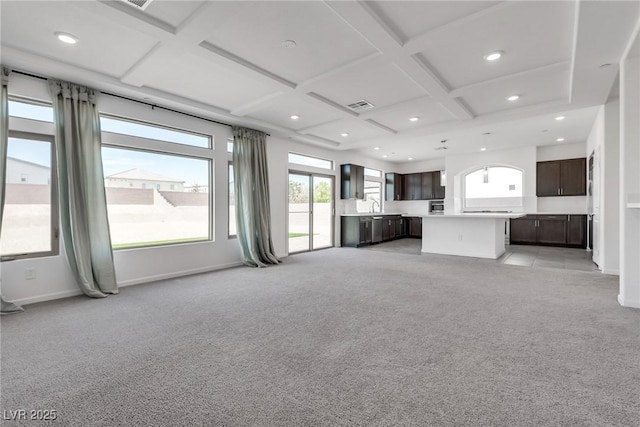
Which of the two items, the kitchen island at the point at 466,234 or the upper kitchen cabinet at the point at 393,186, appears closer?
the kitchen island at the point at 466,234

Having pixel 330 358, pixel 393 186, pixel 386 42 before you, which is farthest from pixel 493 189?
pixel 330 358

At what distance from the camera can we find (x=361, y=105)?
4938 mm

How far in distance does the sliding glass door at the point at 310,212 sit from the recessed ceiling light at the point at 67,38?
452 cm

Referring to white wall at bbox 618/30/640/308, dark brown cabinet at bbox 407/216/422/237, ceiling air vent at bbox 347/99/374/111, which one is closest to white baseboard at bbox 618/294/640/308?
white wall at bbox 618/30/640/308

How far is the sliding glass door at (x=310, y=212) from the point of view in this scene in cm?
719

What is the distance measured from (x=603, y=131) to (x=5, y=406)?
748 cm

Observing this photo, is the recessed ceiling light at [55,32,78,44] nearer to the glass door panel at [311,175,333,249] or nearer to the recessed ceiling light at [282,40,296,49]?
the recessed ceiling light at [282,40,296,49]

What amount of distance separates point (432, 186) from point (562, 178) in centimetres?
353

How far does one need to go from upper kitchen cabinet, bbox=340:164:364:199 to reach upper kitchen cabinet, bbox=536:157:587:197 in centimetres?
512

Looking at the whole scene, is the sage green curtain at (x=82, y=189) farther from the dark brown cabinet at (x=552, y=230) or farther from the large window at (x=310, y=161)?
the dark brown cabinet at (x=552, y=230)

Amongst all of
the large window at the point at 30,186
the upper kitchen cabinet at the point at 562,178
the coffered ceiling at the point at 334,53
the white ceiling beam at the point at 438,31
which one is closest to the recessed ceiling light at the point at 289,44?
the coffered ceiling at the point at 334,53

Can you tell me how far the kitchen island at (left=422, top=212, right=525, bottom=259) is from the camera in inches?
256

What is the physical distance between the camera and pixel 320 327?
2.80 metres

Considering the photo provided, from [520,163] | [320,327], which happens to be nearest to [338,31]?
[320,327]
